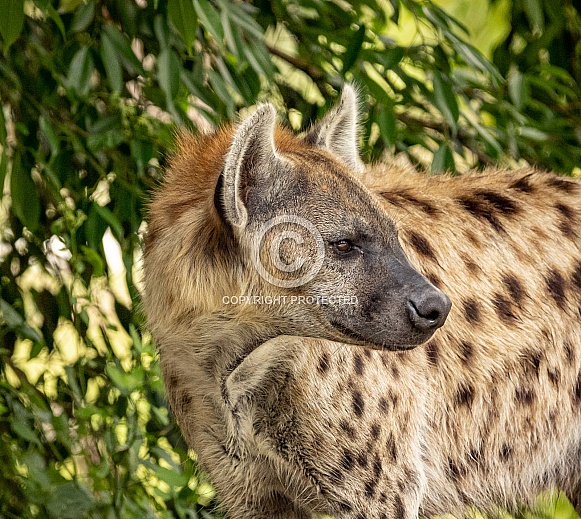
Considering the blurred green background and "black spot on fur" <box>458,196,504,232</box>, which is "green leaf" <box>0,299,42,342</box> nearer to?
the blurred green background

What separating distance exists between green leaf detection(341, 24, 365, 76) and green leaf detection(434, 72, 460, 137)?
0.96ft

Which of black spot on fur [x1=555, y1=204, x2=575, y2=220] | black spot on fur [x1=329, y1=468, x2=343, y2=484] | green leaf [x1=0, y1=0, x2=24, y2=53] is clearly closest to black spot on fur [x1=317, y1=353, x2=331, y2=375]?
black spot on fur [x1=329, y1=468, x2=343, y2=484]

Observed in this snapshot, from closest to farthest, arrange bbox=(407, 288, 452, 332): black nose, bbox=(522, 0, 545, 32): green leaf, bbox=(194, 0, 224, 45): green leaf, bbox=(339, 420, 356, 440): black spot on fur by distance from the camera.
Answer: bbox=(407, 288, 452, 332): black nose
bbox=(194, 0, 224, 45): green leaf
bbox=(339, 420, 356, 440): black spot on fur
bbox=(522, 0, 545, 32): green leaf

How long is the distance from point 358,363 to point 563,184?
→ 38.4 inches

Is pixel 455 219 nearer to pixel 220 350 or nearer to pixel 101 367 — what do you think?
pixel 220 350

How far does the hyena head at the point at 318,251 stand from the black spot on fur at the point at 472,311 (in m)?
0.49

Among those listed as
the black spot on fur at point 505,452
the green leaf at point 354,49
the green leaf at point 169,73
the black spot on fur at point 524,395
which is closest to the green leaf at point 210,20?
the green leaf at point 169,73

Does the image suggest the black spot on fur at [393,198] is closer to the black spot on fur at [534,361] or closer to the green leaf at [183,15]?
the black spot on fur at [534,361]

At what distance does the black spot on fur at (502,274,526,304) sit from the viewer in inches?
117

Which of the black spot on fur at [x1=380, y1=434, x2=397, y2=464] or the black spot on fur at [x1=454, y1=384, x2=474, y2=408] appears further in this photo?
the black spot on fur at [x1=454, y1=384, x2=474, y2=408]

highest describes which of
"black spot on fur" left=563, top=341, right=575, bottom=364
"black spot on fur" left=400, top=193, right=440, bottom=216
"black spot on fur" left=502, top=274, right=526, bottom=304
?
"black spot on fur" left=400, top=193, right=440, bottom=216

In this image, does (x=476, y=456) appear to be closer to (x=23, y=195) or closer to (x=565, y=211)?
(x=565, y=211)


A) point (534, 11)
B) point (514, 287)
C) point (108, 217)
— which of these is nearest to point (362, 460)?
point (514, 287)

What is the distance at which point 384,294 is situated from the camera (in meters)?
2.45
